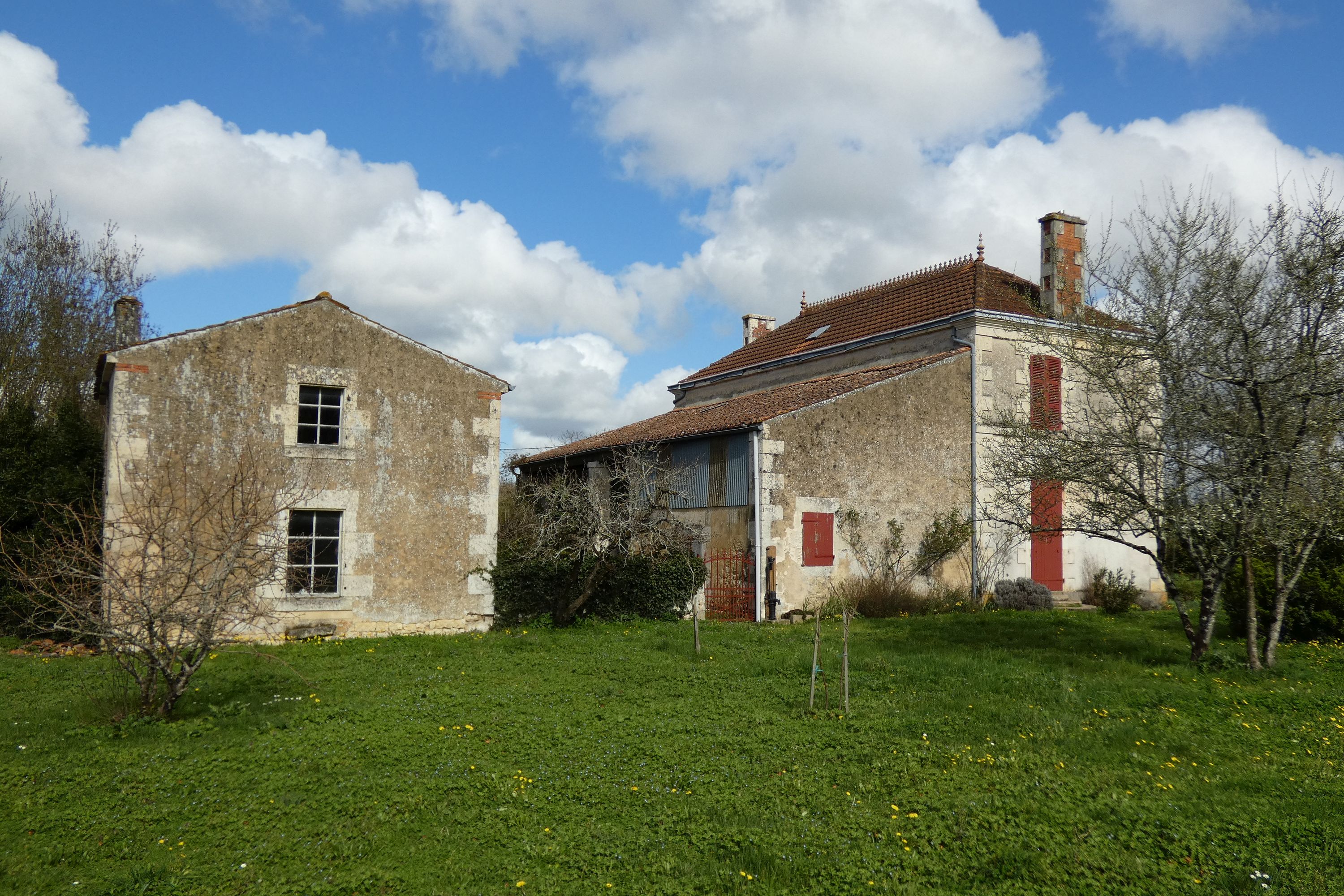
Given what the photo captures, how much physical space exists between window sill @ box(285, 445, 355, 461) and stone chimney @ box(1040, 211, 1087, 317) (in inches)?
583

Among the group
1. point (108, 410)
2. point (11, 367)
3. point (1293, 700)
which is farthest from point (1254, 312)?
Answer: point (11, 367)

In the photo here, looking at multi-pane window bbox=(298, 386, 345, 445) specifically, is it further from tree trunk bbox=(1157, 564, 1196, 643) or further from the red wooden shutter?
the red wooden shutter

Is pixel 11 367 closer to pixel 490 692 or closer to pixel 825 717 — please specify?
pixel 490 692

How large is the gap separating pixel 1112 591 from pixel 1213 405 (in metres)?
8.86

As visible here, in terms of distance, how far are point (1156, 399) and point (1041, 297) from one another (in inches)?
366

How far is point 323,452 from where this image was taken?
13828 millimetres

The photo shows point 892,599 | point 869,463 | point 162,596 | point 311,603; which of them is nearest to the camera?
point 162,596

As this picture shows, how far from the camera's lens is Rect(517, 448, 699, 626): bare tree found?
14789mm

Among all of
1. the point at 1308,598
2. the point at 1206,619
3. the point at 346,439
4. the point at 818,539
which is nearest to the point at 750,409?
the point at 818,539

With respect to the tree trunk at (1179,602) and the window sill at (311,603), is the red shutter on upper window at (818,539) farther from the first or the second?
the window sill at (311,603)

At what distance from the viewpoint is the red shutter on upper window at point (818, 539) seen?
54.5 ft

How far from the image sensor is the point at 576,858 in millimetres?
5699

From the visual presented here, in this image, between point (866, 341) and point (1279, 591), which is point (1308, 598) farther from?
point (866, 341)

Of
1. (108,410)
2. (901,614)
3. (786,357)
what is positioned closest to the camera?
(108,410)
